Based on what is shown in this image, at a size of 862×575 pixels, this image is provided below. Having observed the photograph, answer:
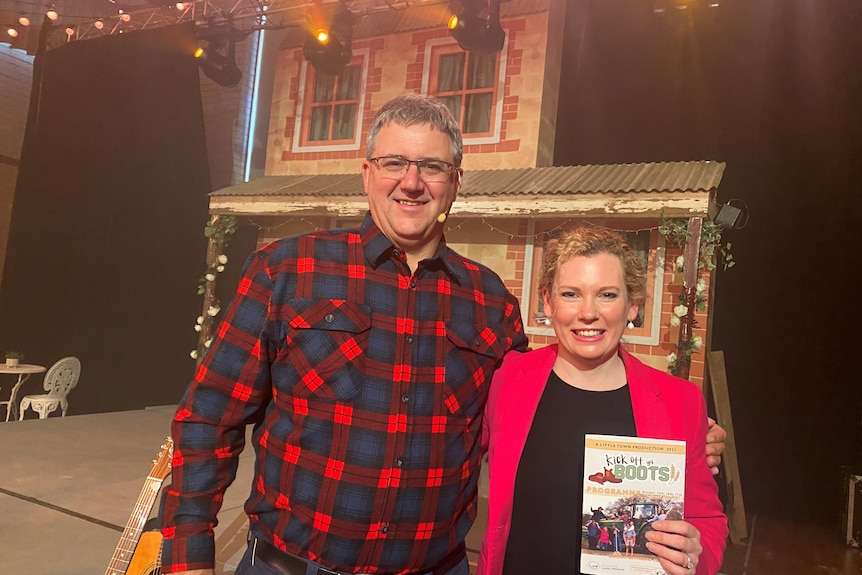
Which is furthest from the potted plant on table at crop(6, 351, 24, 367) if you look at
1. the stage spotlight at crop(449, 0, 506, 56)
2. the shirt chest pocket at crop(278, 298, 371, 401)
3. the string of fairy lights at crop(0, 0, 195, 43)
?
the shirt chest pocket at crop(278, 298, 371, 401)

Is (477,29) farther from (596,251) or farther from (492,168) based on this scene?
(596,251)

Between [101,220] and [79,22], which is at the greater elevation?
[79,22]

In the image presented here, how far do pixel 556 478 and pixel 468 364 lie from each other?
336 millimetres

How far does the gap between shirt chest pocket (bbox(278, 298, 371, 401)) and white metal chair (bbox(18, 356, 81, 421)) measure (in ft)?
19.2

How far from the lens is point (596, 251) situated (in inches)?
51.1

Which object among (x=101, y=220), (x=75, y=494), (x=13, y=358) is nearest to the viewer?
(x=75, y=494)

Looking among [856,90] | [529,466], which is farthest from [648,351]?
[529,466]

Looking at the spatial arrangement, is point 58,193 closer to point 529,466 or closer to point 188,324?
point 188,324

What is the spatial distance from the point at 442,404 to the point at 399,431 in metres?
0.12

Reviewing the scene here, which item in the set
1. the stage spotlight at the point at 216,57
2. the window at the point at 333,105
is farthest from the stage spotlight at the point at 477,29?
the stage spotlight at the point at 216,57

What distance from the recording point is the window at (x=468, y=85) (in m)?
5.82

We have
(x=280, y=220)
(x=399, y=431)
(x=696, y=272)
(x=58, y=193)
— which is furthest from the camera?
(x=280, y=220)

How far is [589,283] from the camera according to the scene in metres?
1.28

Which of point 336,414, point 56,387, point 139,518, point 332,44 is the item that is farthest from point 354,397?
point 56,387
